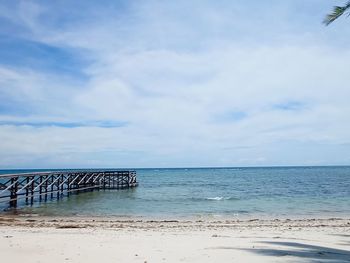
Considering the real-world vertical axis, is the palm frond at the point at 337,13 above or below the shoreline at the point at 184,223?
above

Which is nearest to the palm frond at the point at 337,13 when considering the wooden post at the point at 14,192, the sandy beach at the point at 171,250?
the sandy beach at the point at 171,250

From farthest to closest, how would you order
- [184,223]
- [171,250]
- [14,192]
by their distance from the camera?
[14,192], [184,223], [171,250]

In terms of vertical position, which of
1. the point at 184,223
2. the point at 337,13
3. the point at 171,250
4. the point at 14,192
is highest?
the point at 337,13

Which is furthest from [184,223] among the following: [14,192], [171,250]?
[14,192]

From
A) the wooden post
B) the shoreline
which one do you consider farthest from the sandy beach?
the wooden post

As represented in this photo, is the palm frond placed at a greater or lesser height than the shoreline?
greater

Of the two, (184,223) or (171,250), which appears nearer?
(171,250)

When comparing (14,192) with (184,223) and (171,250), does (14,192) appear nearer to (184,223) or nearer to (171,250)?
(184,223)

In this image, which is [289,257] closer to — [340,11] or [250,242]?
[250,242]

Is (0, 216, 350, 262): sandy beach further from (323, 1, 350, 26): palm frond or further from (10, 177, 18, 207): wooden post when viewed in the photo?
(10, 177, 18, 207): wooden post

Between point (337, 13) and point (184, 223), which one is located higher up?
point (337, 13)

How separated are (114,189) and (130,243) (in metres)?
36.8

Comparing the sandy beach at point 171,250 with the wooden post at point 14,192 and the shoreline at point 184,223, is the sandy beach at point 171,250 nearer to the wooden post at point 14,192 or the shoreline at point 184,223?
the shoreline at point 184,223

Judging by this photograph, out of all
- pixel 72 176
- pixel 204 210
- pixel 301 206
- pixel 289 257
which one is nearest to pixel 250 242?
pixel 289 257
